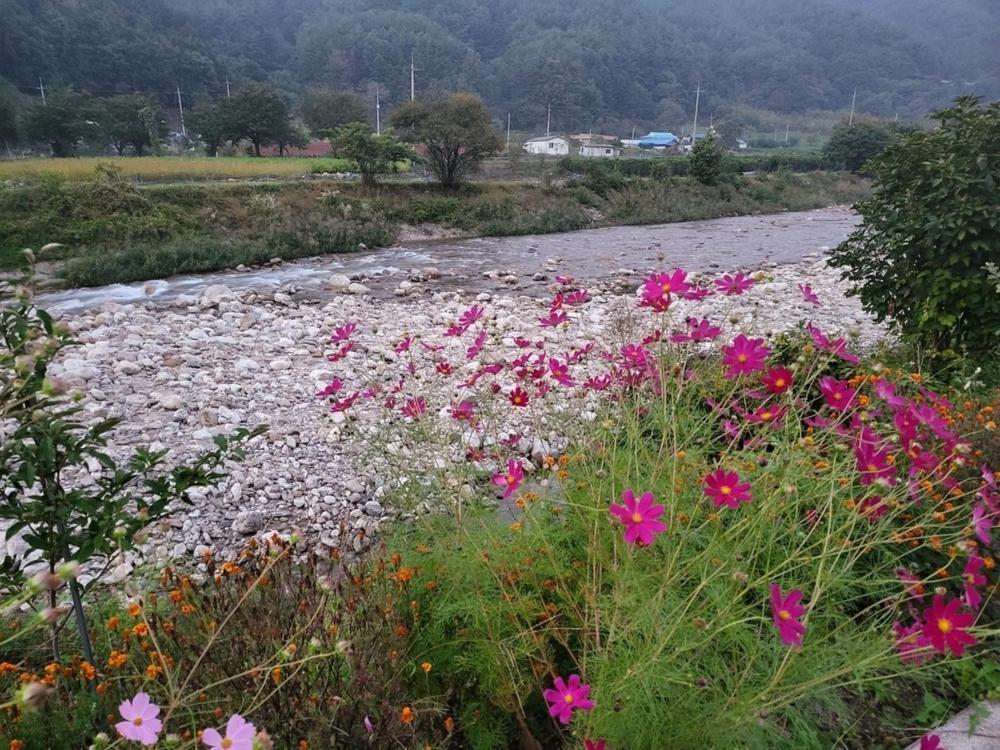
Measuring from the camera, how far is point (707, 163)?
28.5 m

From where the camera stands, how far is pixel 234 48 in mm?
70000

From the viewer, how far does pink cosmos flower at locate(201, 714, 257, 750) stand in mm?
851

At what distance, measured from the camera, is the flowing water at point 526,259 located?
38.4 feet

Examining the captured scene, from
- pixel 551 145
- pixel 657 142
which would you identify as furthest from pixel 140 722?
pixel 657 142

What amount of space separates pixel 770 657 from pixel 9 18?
200 feet

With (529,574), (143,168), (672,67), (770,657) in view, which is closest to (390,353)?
(529,574)

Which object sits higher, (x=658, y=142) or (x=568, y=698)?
(x=658, y=142)

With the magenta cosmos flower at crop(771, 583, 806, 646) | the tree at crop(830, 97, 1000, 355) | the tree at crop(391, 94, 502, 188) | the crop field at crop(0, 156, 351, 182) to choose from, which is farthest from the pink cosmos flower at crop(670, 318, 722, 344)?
the tree at crop(391, 94, 502, 188)

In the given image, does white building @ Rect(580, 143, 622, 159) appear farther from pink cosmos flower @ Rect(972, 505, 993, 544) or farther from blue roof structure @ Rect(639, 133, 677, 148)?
pink cosmos flower @ Rect(972, 505, 993, 544)

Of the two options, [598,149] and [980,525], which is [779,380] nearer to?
[980,525]

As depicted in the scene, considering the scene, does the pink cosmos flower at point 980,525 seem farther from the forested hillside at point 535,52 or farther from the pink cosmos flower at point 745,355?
the forested hillside at point 535,52

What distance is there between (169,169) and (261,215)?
7.90 meters

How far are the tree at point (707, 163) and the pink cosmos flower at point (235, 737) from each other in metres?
30.1

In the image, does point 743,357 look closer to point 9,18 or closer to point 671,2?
point 9,18
